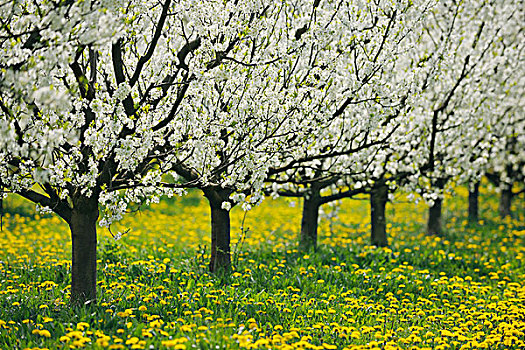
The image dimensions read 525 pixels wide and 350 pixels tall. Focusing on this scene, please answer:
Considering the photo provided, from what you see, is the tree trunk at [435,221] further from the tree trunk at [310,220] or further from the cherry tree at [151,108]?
the cherry tree at [151,108]

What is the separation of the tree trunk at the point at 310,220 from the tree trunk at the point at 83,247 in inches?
213

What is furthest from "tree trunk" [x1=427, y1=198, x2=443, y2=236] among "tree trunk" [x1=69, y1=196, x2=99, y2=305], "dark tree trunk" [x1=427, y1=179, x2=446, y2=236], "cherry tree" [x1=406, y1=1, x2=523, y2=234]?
"tree trunk" [x1=69, y1=196, x2=99, y2=305]

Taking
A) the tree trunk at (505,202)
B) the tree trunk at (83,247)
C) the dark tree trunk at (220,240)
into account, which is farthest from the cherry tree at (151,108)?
the tree trunk at (505,202)

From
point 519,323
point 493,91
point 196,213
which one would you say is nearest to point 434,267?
point 519,323

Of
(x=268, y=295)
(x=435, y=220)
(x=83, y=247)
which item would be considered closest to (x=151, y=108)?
(x=83, y=247)

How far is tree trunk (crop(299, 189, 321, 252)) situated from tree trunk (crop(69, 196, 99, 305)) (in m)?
5.42

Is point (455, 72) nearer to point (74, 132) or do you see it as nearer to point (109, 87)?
point (109, 87)

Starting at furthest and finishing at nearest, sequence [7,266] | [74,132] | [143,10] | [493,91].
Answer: [493,91]
[7,266]
[143,10]
[74,132]

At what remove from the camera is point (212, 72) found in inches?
233

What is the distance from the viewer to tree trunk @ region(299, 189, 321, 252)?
10930 millimetres

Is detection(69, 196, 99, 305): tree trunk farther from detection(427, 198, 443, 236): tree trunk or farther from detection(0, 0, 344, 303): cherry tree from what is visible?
detection(427, 198, 443, 236): tree trunk

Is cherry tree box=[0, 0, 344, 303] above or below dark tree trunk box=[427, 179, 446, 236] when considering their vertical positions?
above

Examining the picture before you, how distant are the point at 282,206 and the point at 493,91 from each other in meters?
9.46

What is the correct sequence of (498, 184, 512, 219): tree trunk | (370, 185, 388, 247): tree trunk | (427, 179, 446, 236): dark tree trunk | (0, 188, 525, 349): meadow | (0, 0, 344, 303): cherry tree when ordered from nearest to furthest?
1. (0, 0, 344, 303): cherry tree
2. (0, 188, 525, 349): meadow
3. (370, 185, 388, 247): tree trunk
4. (427, 179, 446, 236): dark tree trunk
5. (498, 184, 512, 219): tree trunk
